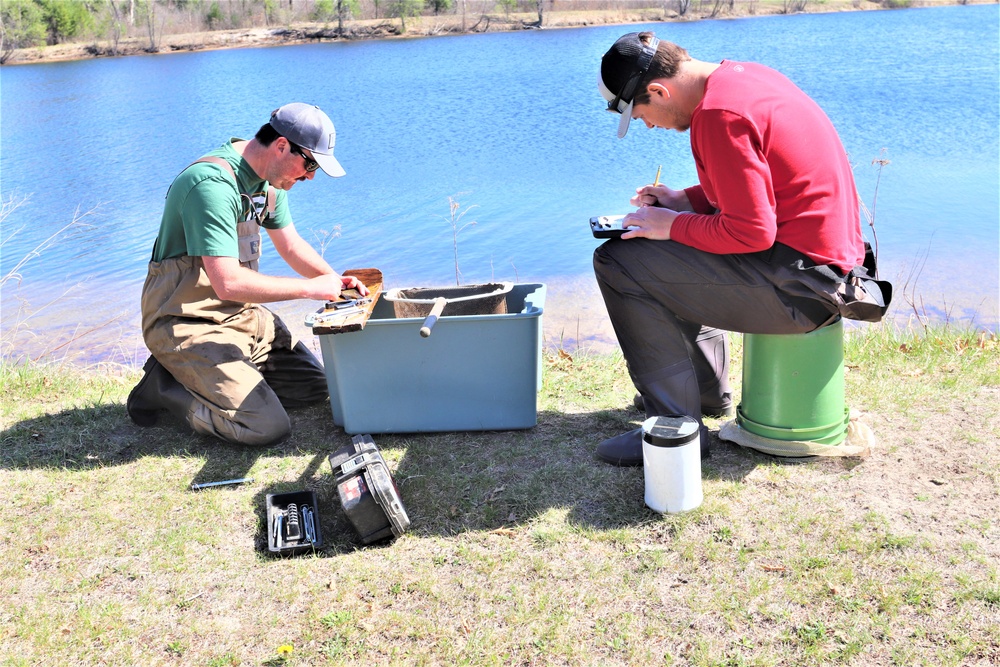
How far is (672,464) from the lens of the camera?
2.73m

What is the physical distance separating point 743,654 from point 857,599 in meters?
0.42

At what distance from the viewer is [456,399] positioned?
11.4ft

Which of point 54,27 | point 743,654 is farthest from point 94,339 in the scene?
point 54,27

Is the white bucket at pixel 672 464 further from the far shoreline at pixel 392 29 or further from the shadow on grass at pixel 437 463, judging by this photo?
the far shoreline at pixel 392 29

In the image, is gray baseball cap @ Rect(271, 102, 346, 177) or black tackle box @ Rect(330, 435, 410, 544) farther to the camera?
gray baseball cap @ Rect(271, 102, 346, 177)

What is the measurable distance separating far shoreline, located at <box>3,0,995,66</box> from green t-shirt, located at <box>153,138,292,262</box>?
1159 inches

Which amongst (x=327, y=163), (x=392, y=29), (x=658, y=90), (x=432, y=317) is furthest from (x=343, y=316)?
(x=392, y=29)

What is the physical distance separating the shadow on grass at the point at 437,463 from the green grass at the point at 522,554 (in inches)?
0.4

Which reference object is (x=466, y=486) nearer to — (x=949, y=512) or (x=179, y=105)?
(x=949, y=512)

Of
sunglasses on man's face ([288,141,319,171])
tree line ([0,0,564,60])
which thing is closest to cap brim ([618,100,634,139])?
sunglasses on man's face ([288,141,319,171])

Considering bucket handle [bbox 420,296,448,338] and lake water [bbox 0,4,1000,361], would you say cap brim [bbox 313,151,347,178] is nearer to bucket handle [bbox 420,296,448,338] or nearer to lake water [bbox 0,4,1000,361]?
bucket handle [bbox 420,296,448,338]

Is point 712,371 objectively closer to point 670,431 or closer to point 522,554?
point 670,431

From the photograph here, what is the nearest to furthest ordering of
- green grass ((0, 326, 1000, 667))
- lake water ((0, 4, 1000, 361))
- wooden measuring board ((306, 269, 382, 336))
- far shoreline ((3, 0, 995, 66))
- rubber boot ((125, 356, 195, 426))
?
green grass ((0, 326, 1000, 667)), wooden measuring board ((306, 269, 382, 336)), rubber boot ((125, 356, 195, 426)), lake water ((0, 4, 1000, 361)), far shoreline ((3, 0, 995, 66))

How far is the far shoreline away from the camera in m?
31.0
